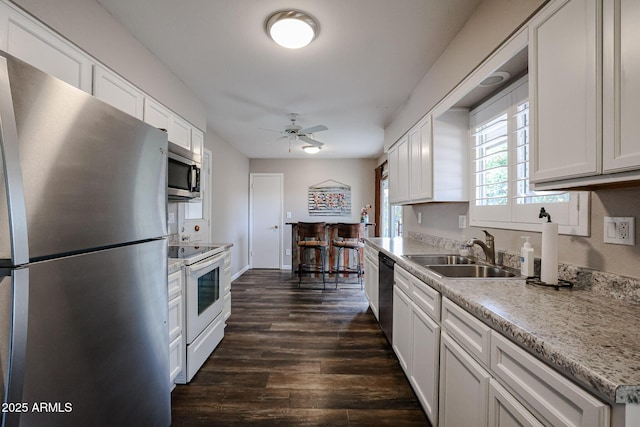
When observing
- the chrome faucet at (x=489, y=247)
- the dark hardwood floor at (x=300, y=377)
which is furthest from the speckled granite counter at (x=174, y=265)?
the chrome faucet at (x=489, y=247)

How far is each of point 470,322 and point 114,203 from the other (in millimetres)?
1485

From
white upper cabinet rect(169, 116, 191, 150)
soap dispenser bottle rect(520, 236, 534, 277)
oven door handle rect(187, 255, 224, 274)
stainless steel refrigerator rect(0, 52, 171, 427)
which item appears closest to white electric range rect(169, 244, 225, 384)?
oven door handle rect(187, 255, 224, 274)

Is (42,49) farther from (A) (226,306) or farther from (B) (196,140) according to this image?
(A) (226,306)

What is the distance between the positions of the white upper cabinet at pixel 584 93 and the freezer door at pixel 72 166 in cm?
169

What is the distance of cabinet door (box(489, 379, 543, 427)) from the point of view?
78 cm

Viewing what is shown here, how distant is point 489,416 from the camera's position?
957 millimetres

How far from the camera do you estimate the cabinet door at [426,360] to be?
4.60ft

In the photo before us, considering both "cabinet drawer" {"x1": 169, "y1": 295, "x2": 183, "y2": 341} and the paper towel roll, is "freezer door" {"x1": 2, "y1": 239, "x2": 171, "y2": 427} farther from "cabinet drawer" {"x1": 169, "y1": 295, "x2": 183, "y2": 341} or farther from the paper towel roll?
the paper towel roll

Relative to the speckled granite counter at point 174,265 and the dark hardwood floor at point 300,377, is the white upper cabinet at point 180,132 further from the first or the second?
the dark hardwood floor at point 300,377

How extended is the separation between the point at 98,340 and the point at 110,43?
5.84 feet

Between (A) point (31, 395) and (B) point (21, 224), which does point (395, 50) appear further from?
(A) point (31, 395)

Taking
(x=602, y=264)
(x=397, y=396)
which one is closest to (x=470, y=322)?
(x=602, y=264)

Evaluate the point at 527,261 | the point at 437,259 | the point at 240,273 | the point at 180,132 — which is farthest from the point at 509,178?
the point at 240,273

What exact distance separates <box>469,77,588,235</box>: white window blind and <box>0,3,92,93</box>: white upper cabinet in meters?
2.58
